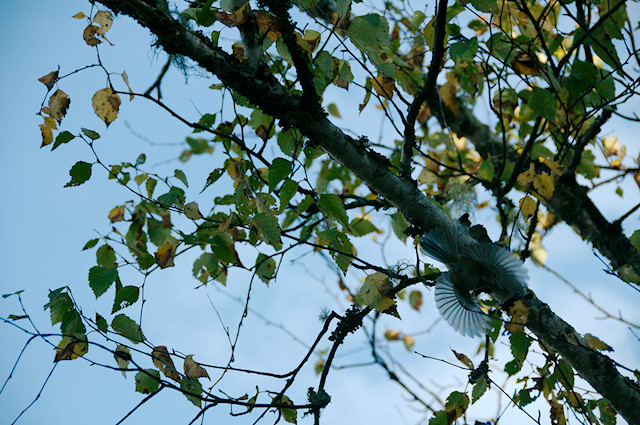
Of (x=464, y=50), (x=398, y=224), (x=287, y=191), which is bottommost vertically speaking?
(x=287, y=191)

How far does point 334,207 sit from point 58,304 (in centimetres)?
88

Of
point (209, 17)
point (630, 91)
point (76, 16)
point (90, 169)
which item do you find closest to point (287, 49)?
point (209, 17)

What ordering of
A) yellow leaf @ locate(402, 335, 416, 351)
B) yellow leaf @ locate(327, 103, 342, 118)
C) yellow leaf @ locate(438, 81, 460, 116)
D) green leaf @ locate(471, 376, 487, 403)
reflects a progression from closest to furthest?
green leaf @ locate(471, 376, 487, 403)
yellow leaf @ locate(438, 81, 460, 116)
yellow leaf @ locate(327, 103, 342, 118)
yellow leaf @ locate(402, 335, 416, 351)

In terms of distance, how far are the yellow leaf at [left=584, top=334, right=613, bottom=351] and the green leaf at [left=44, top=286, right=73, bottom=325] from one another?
1.57m

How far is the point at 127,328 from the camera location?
52.7 inches

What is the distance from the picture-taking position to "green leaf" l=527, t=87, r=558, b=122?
5.21 feet

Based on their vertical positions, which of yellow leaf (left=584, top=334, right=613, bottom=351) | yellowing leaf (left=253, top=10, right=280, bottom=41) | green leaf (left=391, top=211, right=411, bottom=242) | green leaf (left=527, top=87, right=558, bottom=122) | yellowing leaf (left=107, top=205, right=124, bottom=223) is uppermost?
yellowing leaf (left=107, top=205, right=124, bottom=223)

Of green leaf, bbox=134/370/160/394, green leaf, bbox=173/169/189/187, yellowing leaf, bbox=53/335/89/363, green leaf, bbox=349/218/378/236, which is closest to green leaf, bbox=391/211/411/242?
green leaf, bbox=349/218/378/236

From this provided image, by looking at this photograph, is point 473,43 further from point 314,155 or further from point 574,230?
point 574,230

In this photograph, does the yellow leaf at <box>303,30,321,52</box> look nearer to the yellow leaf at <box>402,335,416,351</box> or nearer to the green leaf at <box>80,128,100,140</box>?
the green leaf at <box>80,128,100,140</box>

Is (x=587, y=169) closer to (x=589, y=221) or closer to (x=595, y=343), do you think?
(x=589, y=221)

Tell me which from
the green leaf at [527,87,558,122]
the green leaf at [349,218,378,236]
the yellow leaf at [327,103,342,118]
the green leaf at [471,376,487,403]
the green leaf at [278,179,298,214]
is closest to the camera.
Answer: the green leaf at [278,179,298,214]

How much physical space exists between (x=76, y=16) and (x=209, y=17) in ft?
1.35

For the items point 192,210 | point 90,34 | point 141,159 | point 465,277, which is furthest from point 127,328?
point 465,277
